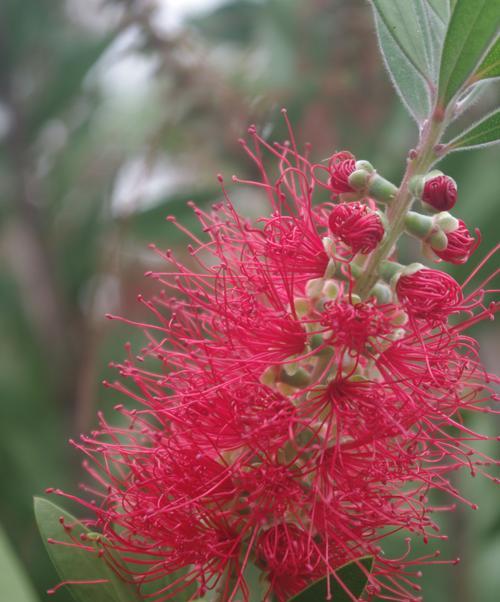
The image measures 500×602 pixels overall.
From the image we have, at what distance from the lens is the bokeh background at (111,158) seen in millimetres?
2410

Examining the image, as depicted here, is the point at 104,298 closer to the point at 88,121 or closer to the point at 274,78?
the point at 88,121

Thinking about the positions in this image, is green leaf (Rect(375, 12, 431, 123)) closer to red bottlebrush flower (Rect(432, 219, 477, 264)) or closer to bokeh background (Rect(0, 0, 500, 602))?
red bottlebrush flower (Rect(432, 219, 477, 264))

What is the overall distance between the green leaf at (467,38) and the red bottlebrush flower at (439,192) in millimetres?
123

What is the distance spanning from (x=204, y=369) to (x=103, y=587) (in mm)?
342

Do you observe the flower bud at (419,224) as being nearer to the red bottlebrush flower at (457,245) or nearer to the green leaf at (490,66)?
the red bottlebrush flower at (457,245)

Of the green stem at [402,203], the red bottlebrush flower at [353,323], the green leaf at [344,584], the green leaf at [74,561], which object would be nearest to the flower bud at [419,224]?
the green stem at [402,203]

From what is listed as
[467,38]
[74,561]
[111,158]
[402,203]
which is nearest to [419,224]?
[402,203]

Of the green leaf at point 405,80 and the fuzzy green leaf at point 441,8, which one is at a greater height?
the fuzzy green leaf at point 441,8

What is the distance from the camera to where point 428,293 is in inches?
48.5

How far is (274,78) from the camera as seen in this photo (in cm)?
287

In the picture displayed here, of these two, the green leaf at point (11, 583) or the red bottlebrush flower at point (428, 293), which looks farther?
the red bottlebrush flower at point (428, 293)

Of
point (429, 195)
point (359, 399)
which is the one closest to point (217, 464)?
point (359, 399)

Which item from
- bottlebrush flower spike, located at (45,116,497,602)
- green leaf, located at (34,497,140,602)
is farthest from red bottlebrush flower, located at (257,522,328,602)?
green leaf, located at (34,497,140,602)

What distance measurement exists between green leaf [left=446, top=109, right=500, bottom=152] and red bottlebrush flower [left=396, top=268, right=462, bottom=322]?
0.18m
